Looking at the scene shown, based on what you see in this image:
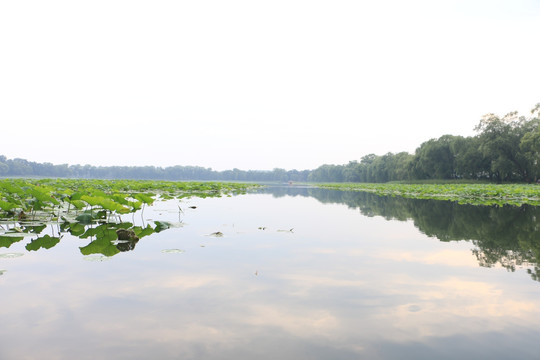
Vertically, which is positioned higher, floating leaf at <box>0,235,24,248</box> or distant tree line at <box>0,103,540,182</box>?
distant tree line at <box>0,103,540,182</box>

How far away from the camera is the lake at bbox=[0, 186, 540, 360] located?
1.82 meters

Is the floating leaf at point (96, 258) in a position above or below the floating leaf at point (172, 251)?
above

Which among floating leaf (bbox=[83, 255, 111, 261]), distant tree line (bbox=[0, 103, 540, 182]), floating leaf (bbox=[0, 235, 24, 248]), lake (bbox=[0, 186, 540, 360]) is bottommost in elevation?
lake (bbox=[0, 186, 540, 360])

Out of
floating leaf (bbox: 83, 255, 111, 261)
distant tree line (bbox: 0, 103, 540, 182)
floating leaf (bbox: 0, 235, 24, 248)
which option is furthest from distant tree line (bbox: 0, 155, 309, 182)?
floating leaf (bbox: 83, 255, 111, 261)

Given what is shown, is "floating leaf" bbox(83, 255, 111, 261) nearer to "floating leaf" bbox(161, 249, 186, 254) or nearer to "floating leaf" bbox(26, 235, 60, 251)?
"floating leaf" bbox(161, 249, 186, 254)

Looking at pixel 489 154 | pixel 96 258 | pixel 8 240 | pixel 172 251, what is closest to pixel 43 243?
pixel 8 240

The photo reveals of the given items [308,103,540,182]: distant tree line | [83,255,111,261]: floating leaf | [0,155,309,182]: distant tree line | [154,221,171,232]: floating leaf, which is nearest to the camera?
[83,255,111,261]: floating leaf

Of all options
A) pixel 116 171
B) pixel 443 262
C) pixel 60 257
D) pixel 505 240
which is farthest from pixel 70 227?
pixel 116 171

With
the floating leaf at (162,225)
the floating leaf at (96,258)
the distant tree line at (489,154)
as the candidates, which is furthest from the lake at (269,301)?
the distant tree line at (489,154)

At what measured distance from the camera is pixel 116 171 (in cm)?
14025

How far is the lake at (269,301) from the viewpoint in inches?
71.6

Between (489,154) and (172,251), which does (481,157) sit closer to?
(489,154)

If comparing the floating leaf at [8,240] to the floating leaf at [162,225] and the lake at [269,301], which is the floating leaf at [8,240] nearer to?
the lake at [269,301]

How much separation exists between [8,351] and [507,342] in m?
2.55
